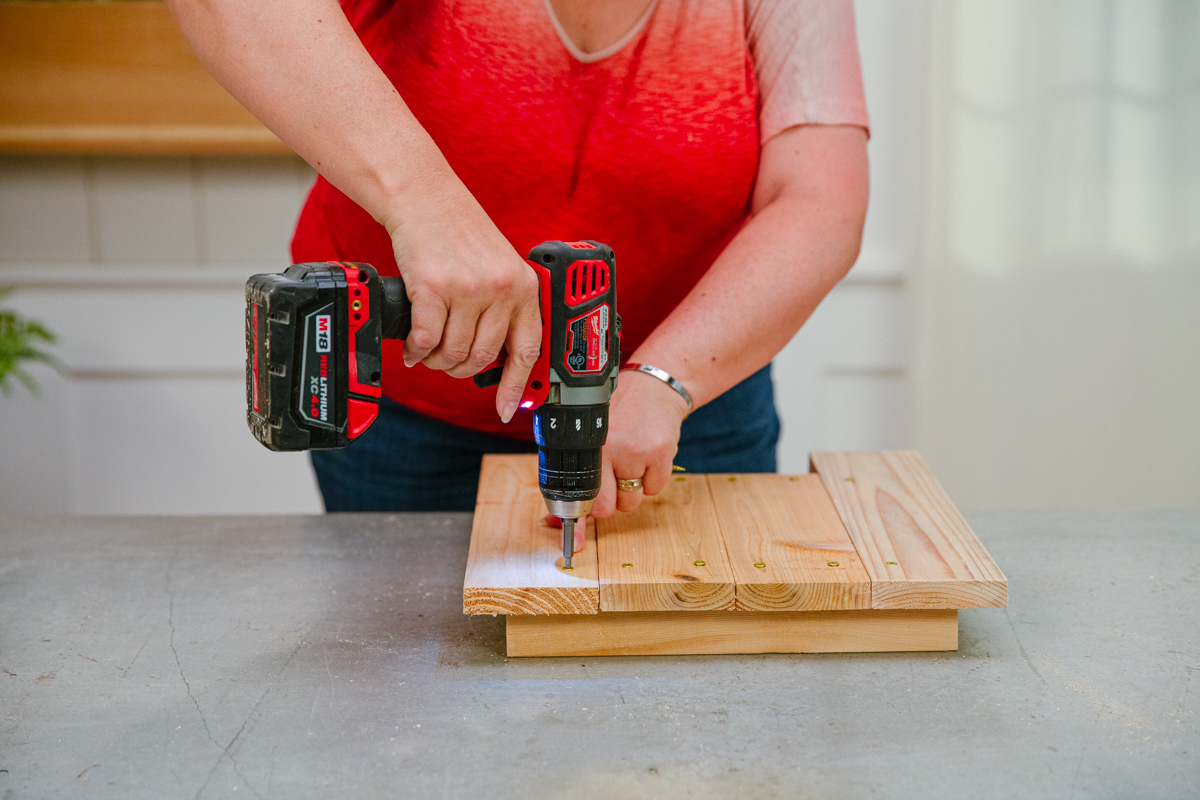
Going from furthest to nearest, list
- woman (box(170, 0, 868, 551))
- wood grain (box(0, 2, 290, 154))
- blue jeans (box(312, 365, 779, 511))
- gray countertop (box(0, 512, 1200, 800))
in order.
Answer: wood grain (box(0, 2, 290, 154)) → blue jeans (box(312, 365, 779, 511)) → woman (box(170, 0, 868, 551)) → gray countertop (box(0, 512, 1200, 800))

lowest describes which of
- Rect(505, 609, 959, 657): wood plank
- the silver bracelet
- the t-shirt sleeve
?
Rect(505, 609, 959, 657): wood plank

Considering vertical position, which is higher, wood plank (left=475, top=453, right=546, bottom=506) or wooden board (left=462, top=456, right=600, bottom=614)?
wood plank (left=475, top=453, right=546, bottom=506)

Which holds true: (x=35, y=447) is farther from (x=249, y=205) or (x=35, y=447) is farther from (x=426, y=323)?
(x=426, y=323)

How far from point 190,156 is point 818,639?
6.92 feet

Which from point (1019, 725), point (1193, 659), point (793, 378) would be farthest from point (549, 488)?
point (793, 378)

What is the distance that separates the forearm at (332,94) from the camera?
0.87m

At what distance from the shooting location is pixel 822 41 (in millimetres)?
1171

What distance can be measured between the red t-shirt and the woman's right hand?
0.25 metres

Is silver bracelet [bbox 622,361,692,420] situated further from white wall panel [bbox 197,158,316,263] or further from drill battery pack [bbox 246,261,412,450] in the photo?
white wall panel [bbox 197,158,316,263]

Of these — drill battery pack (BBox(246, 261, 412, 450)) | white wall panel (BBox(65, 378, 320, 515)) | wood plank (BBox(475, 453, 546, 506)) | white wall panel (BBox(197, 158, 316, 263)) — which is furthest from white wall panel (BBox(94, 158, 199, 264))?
drill battery pack (BBox(246, 261, 412, 450))

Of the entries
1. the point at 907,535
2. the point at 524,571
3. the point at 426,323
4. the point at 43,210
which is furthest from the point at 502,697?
the point at 43,210

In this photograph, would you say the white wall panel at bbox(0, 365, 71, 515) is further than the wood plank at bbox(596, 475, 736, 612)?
Yes

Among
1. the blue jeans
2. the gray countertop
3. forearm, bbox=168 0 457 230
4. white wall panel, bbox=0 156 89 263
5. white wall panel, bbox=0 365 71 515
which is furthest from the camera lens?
white wall panel, bbox=0 365 71 515

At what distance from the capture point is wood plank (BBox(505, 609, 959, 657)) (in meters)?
0.93
